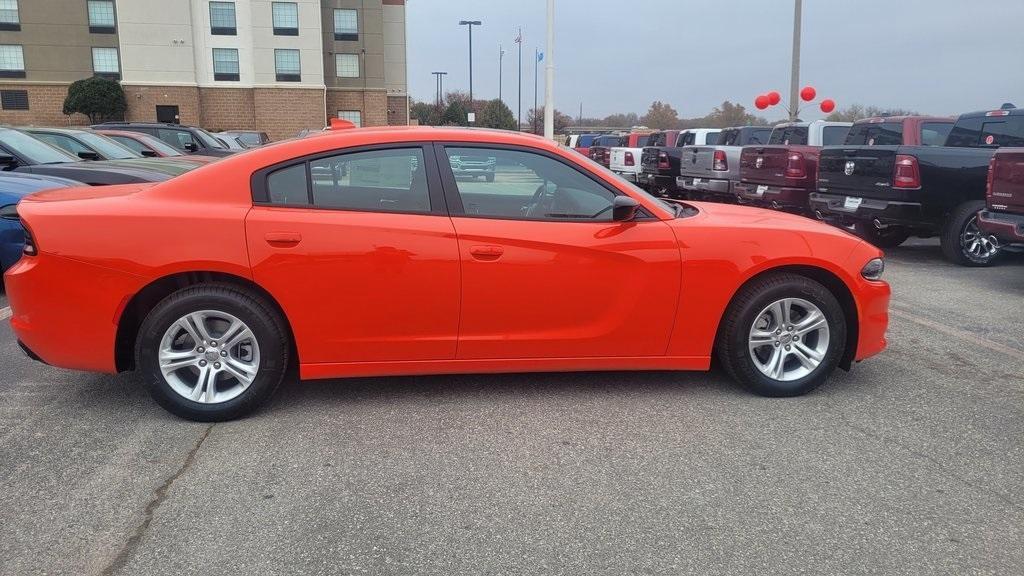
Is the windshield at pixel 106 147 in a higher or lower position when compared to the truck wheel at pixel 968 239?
higher

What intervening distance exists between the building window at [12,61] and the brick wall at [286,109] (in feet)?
44.1

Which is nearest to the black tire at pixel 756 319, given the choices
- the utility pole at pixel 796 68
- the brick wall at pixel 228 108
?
the utility pole at pixel 796 68

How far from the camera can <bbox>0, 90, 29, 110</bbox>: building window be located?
155ft

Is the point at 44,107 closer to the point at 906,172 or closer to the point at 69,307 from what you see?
the point at 906,172

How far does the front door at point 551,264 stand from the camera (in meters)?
4.27

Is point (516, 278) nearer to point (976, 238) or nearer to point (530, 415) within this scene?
point (530, 415)

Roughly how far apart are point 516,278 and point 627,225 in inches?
27.7

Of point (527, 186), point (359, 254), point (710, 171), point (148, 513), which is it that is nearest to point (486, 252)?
point (527, 186)

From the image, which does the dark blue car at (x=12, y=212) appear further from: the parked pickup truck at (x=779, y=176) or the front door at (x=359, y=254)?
the parked pickup truck at (x=779, y=176)

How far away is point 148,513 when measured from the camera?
3.25 meters

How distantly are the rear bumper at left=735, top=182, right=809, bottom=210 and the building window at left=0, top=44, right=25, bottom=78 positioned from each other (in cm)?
4898

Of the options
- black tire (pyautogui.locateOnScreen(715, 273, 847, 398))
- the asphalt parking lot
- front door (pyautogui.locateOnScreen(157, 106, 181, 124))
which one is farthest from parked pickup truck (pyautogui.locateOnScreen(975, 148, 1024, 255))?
front door (pyautogui.locateOnScreen(157, 106, 181, 124))

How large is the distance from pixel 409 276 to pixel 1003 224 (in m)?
6.52

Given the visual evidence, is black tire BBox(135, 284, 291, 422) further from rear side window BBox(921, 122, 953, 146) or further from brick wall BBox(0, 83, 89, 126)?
brick wall BBox(0, 83, 89, 126)
